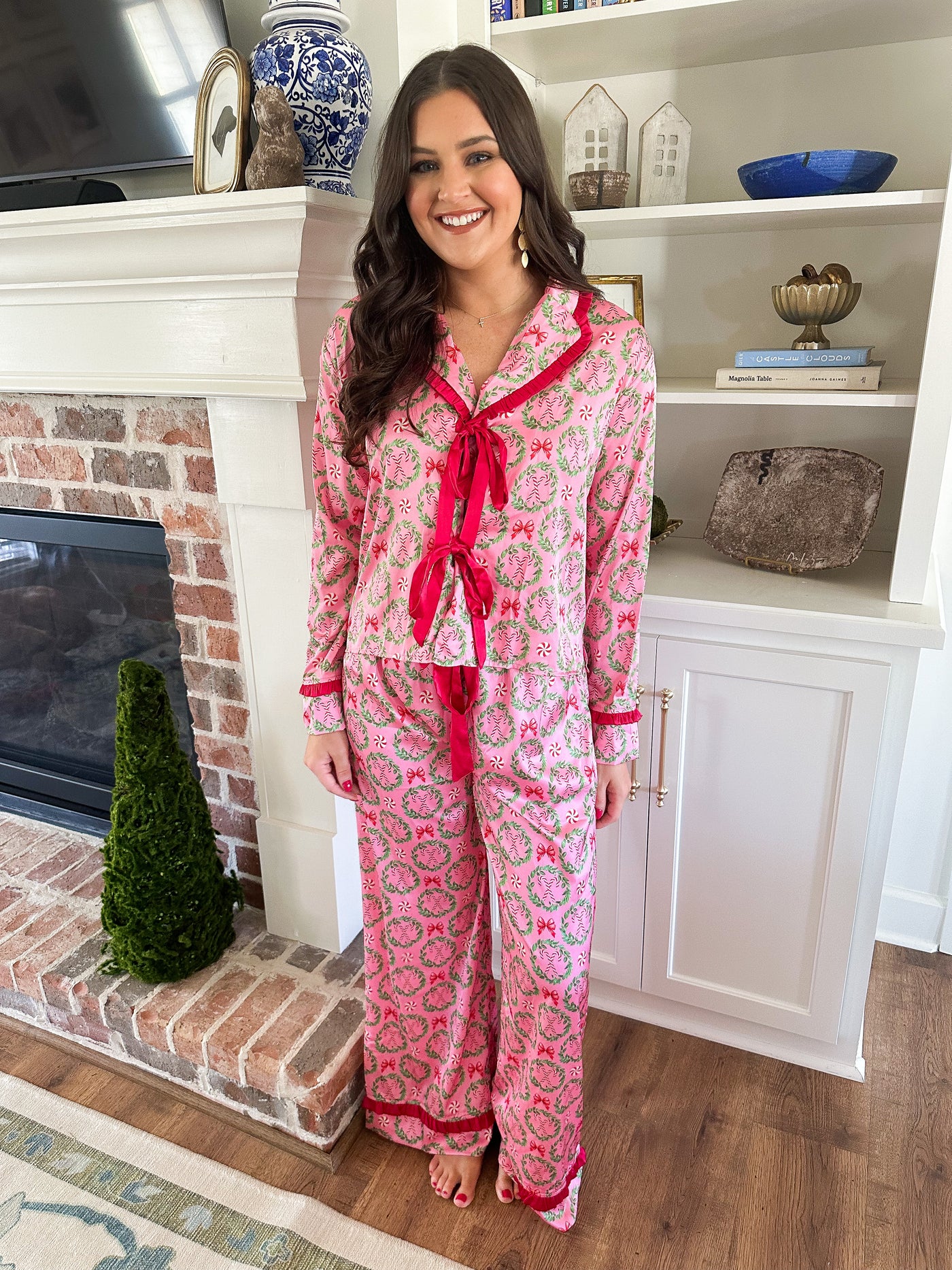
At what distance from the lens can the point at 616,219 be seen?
1421mm

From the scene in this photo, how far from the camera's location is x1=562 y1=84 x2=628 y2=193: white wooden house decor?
1.47 meters

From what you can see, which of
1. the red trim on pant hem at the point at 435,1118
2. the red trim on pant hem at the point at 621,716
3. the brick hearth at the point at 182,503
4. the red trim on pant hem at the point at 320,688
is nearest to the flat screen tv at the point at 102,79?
the brick hearth at the point at 182,503

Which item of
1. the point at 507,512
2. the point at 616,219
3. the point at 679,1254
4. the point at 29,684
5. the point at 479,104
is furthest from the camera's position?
the point at 29,684

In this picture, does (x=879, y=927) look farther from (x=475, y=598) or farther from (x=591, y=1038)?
(x=475, y=598)

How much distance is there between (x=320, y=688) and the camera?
4.17 ft

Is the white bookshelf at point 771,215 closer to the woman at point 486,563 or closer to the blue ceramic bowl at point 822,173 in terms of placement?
the blue ceramic bowl at point 822,173

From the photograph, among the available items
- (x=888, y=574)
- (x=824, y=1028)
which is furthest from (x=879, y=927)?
(x=888, y=574)

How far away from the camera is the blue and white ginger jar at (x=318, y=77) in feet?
4.30

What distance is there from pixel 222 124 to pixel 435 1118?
1.56 meters

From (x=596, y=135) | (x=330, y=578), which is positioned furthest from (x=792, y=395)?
(x=330, y=578)

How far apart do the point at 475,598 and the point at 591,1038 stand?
999mm

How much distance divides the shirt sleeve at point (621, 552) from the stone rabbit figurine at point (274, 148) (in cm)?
58

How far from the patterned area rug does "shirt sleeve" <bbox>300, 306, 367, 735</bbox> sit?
0.75 m

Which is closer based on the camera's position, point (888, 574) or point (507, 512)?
point (507, 512)
